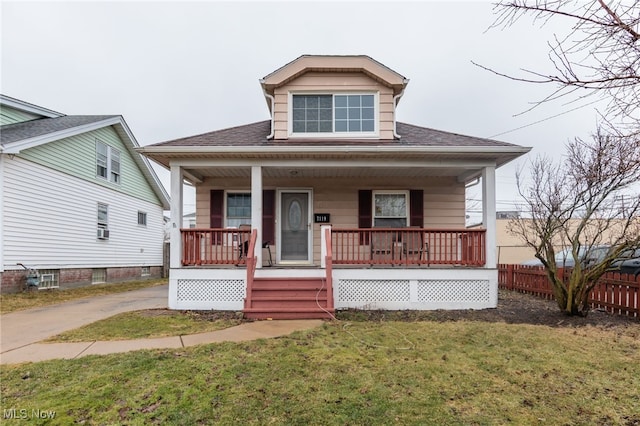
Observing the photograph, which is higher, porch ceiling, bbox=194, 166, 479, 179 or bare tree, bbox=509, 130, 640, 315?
porch ceiling, bbox=194, 166, 479, 179

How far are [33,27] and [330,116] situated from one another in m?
11.7

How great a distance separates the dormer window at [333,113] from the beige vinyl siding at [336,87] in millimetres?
147

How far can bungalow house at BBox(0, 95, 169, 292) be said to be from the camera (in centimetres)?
977

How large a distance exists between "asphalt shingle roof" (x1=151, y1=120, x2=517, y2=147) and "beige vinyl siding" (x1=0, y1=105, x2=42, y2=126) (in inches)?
289

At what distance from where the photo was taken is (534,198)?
8656 millimetres

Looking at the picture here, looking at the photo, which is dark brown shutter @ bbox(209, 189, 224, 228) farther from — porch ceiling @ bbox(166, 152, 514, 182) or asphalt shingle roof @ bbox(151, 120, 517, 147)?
asphalt shingle roof @ bbox(151, 120, 517, 147)

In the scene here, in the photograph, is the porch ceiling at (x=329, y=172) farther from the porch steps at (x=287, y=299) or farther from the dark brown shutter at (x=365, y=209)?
the porch steps at (x=287, y=299)

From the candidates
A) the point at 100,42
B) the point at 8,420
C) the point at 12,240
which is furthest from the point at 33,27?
the point at 8,420

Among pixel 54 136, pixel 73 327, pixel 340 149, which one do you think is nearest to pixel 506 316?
pixel 340 149

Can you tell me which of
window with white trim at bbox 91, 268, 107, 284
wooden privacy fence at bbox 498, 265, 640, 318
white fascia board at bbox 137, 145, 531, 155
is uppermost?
white fascia board at bbox 137, 145, 531, 155

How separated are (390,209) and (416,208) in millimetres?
669

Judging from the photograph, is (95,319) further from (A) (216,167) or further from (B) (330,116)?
(B) (330,116)

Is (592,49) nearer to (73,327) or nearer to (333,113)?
(333,113)

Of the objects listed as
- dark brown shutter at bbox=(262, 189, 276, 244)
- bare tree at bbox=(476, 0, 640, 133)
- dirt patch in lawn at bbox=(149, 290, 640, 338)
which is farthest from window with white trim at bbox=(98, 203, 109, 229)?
bare tree at bbox=(476, 0, 640, 133)
